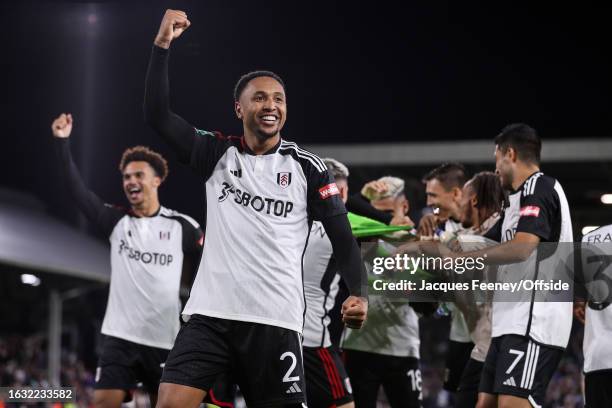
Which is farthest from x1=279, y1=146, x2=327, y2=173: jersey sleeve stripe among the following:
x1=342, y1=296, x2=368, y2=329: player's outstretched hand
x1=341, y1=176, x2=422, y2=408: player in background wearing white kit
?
x1=341, y1=176, x2=422, y2=408: player in background wearing white kit

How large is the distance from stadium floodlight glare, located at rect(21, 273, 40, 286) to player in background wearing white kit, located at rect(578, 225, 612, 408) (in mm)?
15373

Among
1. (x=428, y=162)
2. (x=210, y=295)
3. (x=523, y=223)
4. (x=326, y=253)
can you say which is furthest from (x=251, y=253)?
(x=428, y=162)

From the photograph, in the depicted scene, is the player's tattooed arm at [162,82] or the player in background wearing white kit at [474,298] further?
the player in background wearing white kit at [474,298]

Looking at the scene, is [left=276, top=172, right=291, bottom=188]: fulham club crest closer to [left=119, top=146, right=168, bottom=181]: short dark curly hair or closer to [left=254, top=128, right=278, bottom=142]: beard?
[left=254, top=128, right=278, bottom=142]: beard

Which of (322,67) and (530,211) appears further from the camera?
(322,67)

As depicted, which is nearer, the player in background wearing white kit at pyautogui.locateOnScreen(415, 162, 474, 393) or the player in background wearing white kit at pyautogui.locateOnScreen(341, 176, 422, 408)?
the player in background wearing white kit at pyautogui.locateOnScreen(415, 162, 474, 393)

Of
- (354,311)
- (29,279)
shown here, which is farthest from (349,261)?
(29,279)

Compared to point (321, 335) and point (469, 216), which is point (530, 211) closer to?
point (469, 216)

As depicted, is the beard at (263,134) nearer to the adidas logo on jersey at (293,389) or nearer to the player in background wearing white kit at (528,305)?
the adidas logo on jersey at (293,389)

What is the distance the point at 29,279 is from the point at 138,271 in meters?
14.1

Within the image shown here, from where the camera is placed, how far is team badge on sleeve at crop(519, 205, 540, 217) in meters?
4.07

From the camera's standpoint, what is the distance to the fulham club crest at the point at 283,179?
3671mm

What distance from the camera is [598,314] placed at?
4.92 metres

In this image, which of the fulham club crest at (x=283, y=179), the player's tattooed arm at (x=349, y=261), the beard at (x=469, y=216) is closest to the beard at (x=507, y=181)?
the beard at (x=469, y=216)
